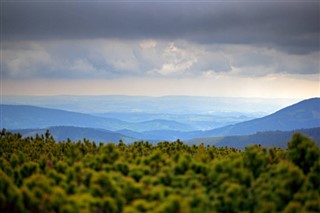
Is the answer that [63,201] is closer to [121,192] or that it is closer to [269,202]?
[121,192]

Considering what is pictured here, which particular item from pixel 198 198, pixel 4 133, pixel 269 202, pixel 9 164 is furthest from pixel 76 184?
pixel 4 133

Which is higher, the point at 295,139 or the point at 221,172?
the point at 295,139

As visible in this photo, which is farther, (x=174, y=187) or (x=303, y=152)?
(x=303, y=152)

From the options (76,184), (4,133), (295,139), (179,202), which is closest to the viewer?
(179,202)

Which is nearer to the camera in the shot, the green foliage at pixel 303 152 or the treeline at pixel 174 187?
the treeline at pixel 174 187

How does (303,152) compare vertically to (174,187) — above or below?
above

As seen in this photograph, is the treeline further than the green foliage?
No

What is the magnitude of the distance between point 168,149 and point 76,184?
42668 mm

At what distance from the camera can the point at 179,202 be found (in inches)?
1190

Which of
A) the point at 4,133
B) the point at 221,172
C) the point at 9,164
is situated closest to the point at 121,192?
the point at 221,172

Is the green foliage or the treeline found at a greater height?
the green foliage

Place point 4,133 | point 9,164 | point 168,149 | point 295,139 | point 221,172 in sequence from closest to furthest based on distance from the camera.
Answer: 1. point 221,172
2. point 295,139
3. point 9,164
4. point 168,149
5. point 4,133

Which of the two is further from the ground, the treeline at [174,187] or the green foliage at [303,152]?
the green foliage at [303,152]

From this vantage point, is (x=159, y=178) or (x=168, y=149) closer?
(x=159, y=178)
